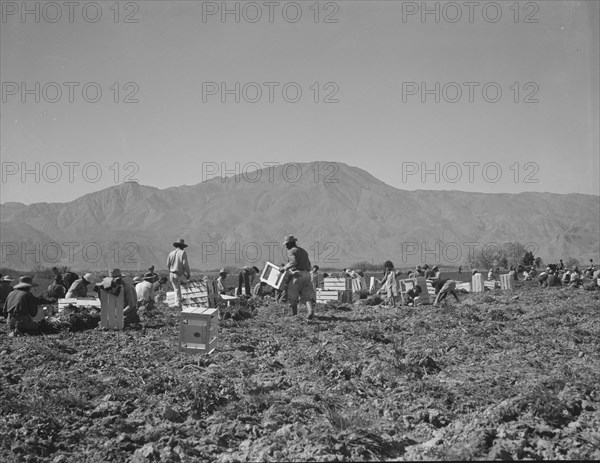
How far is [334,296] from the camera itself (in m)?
21.2

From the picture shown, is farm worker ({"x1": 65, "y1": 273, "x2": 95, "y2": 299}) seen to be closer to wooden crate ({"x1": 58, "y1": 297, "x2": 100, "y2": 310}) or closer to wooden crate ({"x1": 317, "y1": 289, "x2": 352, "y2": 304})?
wooden crate ({"x1": 58, "y1": 297, "x2": 100, "y2": 310})

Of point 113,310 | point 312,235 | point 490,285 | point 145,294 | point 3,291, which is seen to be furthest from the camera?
point 312,235

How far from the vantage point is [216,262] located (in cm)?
14912

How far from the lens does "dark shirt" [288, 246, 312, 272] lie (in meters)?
14.1

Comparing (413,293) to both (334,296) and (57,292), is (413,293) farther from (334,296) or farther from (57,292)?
(57,292)

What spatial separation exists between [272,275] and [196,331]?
7.73 m

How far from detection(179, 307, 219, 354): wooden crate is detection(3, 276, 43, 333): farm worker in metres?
4.49

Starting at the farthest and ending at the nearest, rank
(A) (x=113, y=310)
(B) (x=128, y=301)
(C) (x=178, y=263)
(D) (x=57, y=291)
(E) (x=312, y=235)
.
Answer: (E) (x=312, y=235) → (D) (x=57, y=291) → (C) (x=178, y=263) → (B) (x=128, y=301) → (A) (x=113, y=310)

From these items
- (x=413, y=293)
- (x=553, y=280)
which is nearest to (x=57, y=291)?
(x=413, y=293)

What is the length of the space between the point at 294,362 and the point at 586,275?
92.2 feet

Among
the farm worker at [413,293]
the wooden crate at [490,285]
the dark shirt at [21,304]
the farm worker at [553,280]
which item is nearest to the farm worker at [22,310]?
the dark shirt at [21,304]

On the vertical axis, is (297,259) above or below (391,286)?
above

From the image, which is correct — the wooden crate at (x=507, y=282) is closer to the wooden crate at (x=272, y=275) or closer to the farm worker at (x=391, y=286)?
the farm worker at (x=391, y=286)

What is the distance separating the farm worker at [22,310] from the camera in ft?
42.3
